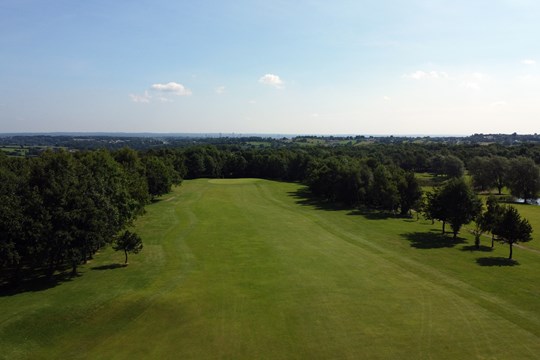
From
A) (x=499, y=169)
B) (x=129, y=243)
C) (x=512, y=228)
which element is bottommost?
(x=129, y=243)

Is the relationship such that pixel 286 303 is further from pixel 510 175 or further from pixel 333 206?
pixel 510 175

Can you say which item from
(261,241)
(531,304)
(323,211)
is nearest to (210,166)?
(323,211)

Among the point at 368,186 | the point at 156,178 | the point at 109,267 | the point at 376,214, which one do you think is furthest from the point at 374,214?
the point at 109,267

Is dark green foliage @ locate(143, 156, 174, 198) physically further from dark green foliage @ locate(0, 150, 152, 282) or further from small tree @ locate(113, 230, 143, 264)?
small tree @ locate(113, 230, 143, 264)

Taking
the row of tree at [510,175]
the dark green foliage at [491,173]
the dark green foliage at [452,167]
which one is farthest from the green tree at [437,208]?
the dark green foliage at [452,167]

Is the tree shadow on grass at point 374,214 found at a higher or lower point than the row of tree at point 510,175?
lower

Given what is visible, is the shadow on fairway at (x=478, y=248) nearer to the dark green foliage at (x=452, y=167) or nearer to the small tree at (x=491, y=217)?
the small tree at (x=491, y=217)
